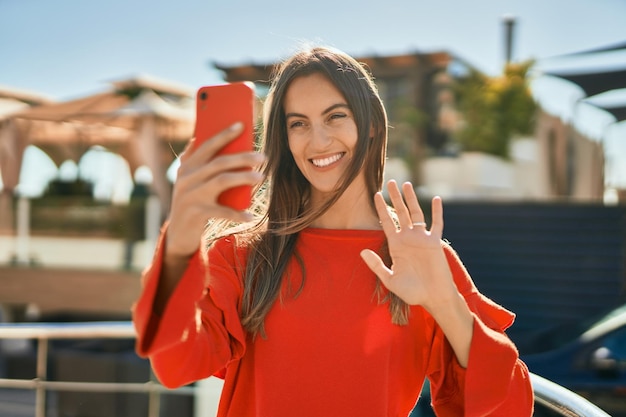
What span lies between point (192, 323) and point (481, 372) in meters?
0.57

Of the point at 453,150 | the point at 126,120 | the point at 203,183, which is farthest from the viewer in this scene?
the point at 453,150

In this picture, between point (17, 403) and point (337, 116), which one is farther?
point (17, 403)

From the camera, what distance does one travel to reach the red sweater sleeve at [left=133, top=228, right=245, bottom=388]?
114 cm

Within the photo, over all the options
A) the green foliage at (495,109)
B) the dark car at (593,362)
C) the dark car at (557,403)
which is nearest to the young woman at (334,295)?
the dark car at (557,403)

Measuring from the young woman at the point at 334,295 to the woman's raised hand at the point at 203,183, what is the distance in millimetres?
61

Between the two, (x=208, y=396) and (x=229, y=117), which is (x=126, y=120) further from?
(x=229, y=117)

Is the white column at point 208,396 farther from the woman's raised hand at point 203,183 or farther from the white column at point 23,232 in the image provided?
the white column at point 23,232

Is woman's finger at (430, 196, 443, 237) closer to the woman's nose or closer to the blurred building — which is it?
the woman's nose

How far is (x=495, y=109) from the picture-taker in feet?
43.7

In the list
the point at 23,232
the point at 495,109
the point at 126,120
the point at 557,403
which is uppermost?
the point at 495,109

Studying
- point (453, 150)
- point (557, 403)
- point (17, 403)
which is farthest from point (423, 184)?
point (557, 403)

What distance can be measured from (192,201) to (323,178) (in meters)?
0.55

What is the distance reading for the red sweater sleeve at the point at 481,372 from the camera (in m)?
1.39

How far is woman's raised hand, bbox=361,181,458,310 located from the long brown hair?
5.0 inches
